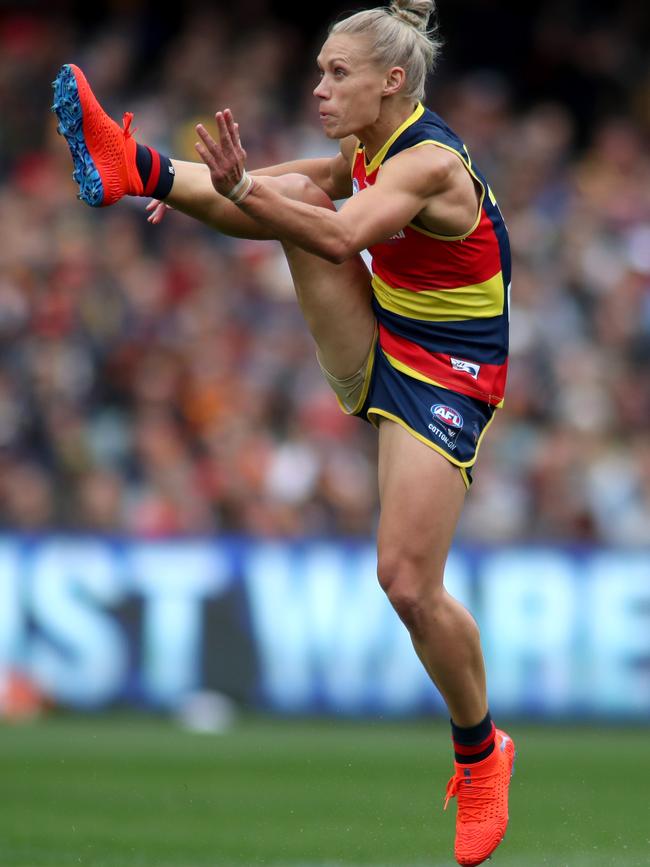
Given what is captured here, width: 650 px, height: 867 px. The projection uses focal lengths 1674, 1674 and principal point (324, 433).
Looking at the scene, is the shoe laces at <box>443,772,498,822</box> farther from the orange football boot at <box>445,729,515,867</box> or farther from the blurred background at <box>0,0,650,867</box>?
the blurred background at <box>0,0,650,867</box>

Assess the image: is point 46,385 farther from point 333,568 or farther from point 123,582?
point 333,568

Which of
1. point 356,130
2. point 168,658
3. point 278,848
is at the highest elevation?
point 356,130

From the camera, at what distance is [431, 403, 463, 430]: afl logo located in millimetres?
5613

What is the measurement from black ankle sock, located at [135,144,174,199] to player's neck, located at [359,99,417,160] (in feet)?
2.18

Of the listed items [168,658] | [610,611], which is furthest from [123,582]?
[610,611]

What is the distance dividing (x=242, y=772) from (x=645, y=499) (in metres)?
4.06

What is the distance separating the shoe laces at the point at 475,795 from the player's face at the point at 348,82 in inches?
88.5

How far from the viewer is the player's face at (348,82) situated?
5469 millimetres

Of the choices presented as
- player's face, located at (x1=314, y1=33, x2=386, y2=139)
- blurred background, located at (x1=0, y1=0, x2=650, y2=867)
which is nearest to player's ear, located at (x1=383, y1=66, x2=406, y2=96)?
player's face, located at (x1=314, y1=33, x2=386, y2=139)

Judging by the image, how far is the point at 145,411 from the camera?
11789mm

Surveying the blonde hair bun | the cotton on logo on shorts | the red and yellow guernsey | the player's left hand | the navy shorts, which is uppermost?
the blonde hair bun

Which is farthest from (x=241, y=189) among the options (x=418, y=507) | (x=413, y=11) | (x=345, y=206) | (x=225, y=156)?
(x=418, y=507)

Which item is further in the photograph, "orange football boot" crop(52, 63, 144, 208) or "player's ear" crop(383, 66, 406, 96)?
"player's ear" crop(383, 66, 406, 96)

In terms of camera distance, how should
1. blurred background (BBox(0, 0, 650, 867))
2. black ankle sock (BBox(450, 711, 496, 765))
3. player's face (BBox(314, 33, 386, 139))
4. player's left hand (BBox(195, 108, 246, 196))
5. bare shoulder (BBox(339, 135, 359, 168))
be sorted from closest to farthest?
1. player's left hand (BBox(195, 108, 246, 196))
2. player's face (BBox(314, 33, 386, 139))
3. black ankle sock (BBox(450, 711, 496, 765))
4. bare shoulder (BBox(339, 135, 359, 168))
5. blurred background (BBox(0, 0, 650, 867))
